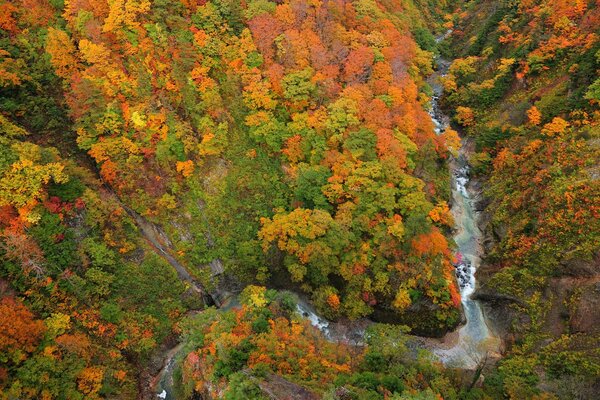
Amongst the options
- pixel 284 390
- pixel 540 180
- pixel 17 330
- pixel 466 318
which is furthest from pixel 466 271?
pixel 17 330

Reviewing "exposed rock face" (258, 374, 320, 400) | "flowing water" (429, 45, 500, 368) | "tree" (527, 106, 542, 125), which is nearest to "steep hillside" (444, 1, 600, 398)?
"tree" (527, 106, 542, 125)

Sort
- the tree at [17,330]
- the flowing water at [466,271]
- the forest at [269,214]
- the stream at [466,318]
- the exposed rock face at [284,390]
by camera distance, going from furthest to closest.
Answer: the flowing water at [466,271], the stream at [466,318], the forest at [269,214], the tree at [17,330], the exposed rock face at [284,390]

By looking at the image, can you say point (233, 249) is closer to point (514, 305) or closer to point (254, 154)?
point (254, 154)

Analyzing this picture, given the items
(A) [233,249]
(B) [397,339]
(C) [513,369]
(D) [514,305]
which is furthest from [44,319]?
(D) [514,305]

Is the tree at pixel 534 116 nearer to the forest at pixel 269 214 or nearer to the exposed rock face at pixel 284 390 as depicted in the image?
the forest at pixel 269 214

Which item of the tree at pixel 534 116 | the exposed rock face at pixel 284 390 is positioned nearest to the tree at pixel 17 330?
the exposed rock face at pixel 284 390

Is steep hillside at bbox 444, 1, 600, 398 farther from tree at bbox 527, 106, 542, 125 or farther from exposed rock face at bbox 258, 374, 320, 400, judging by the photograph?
exposed rock face at bbox 258, 374, 320, 400
